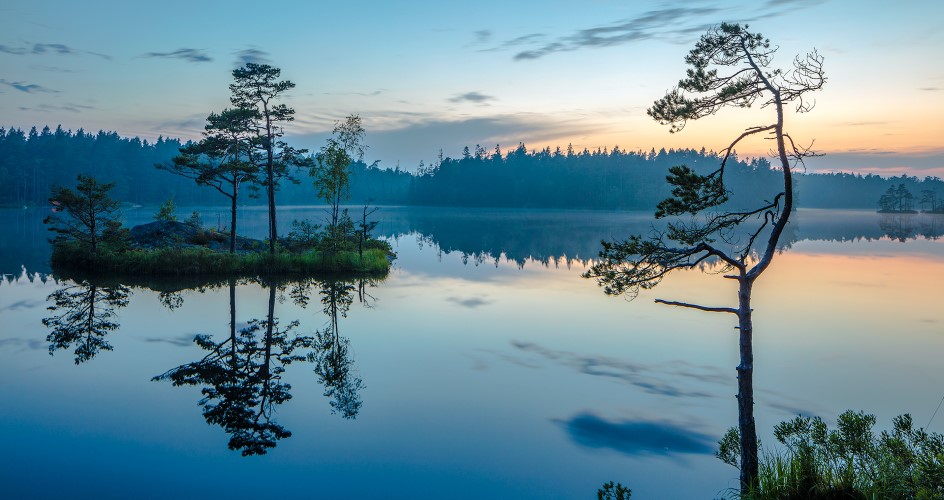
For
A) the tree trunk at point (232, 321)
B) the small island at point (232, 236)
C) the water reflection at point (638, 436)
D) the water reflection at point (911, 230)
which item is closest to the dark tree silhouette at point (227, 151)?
the small island at point (232, 236)

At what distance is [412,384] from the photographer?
1750 centimetres

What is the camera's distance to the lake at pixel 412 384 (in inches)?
475

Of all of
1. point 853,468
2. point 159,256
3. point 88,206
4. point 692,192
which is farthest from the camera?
point 88,206

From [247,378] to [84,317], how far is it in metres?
12.6

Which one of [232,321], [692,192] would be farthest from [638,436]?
[232,321]

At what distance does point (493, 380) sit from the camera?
18.0 metres

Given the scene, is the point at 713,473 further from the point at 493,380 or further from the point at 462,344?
the point at 462,344

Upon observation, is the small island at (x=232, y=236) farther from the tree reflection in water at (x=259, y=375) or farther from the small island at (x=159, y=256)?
the tree reflection in water at (x=259, y=375)

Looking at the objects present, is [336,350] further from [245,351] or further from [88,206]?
[88,206]

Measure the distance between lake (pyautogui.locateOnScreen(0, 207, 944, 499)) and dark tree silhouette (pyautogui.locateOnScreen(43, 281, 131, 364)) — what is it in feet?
0.45

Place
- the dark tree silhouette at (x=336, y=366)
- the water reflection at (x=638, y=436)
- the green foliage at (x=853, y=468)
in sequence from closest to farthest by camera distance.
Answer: the green foliage at (x=853, y=468) < the water reflection at (x=638, y=436) < the dark tree silhouette at (x=336, y=366)

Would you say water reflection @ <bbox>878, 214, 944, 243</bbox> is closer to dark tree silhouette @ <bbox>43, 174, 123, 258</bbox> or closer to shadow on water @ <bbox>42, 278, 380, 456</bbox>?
shadow on water @ <bbox>42, 278, 380, 456</bbox>

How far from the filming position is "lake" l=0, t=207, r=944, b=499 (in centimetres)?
1207

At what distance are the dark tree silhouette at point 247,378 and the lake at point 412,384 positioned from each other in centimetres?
8
